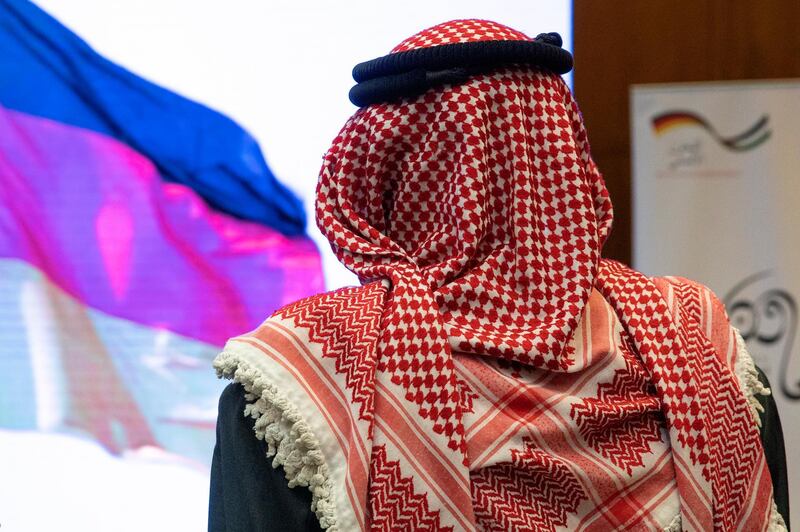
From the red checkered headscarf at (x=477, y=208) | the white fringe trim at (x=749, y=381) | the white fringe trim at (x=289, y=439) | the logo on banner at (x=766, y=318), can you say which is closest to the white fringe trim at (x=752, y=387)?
the white fringe trim at (x=749, y=381)

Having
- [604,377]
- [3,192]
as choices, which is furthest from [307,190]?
[604,377]

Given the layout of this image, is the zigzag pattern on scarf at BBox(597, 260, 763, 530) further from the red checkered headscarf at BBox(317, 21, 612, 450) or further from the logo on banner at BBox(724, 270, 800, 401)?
the logo on banner at BBox(724, 270, 800, 401)

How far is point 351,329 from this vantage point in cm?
100

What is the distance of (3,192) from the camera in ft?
8.92

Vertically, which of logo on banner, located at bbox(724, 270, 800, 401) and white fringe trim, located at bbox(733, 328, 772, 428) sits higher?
white fringe trim, located at bbox(733, 328, 772, 428)

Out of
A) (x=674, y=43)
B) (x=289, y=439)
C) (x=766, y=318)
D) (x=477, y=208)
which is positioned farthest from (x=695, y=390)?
(x=674, y=43)

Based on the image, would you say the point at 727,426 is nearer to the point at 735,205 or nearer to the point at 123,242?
the point at 735,205

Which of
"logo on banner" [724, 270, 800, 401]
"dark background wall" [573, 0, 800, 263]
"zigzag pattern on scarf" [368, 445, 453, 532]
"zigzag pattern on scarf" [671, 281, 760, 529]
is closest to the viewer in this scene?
"zigzag pattern on scarf" [368, 445, 453, 532]

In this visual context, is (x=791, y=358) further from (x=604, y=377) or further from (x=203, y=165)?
(x=203, y=165)

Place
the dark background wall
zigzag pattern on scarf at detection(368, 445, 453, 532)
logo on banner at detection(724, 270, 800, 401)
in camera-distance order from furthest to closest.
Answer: the dark background wall → logo on banner at detection(724, 270, 800, 401) → zigzag pattern on scarf at detection(368, 445, 453, 532)

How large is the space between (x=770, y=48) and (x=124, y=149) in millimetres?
2035

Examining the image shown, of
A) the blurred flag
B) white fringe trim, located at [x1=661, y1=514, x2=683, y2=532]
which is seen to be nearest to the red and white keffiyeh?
white fringe trim, located at [x1=661, y1=514, x2=683, y2=532]

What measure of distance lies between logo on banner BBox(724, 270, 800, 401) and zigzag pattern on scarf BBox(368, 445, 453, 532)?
180cm

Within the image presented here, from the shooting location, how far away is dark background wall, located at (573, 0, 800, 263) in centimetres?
264
